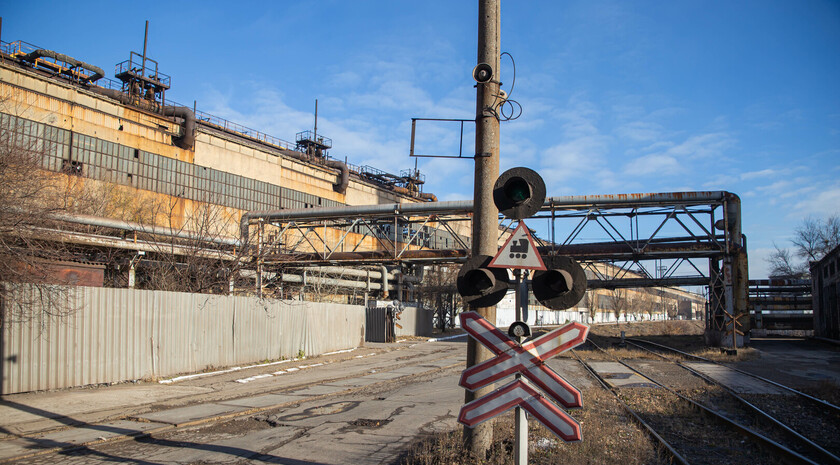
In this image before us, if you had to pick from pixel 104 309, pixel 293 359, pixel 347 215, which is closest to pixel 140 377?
Answer: pixel 104 309

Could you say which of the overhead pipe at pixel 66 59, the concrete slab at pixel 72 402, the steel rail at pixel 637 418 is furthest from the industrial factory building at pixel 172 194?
the steel rail at pixel 637 418

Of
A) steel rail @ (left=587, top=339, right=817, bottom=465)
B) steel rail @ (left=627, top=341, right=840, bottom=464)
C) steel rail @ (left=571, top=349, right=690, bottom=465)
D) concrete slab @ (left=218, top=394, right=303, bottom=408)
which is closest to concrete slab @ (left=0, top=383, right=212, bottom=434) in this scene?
concrete slab @ (left=218, top=394, right=303, bottom=408)

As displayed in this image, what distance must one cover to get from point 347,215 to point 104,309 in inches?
651

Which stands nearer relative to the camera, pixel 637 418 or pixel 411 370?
pixel 637 418

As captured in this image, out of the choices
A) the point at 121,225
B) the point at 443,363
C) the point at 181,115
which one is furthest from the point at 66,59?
the point at 443,363

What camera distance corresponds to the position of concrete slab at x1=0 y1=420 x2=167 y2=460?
23.6 feet

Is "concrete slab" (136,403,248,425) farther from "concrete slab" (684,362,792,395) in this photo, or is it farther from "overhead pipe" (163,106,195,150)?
"overhead pipe" (163,106,195,150)

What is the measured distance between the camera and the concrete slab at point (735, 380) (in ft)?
44.4

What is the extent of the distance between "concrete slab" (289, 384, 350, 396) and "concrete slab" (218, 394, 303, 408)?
384mm

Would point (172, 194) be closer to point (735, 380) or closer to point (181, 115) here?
point (181, 115)

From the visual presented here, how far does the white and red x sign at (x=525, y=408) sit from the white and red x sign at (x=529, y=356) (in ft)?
0.30

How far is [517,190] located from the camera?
559cm

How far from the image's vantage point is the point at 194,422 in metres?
8.99

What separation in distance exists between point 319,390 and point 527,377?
29.6 feet
